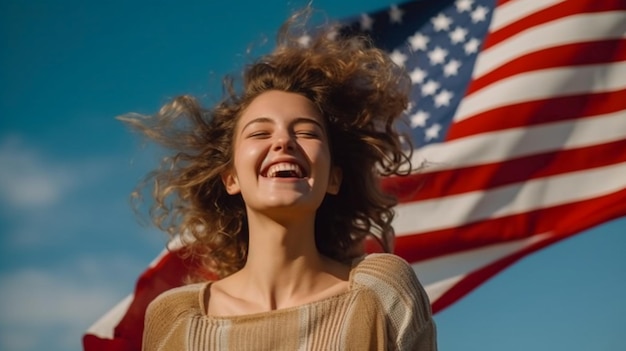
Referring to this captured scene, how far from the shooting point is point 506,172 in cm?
641

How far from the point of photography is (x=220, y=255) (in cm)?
430

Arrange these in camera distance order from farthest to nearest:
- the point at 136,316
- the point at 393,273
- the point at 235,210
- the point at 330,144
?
the point at 136,316, the point at 235,210, the point at 330,144, the point at 393,273

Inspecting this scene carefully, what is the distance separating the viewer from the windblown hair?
4.14m

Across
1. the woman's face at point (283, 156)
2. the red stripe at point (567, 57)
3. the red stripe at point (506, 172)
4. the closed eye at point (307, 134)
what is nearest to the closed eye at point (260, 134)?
the woman's face at point (283, 156)

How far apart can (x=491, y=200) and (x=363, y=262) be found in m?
2.84

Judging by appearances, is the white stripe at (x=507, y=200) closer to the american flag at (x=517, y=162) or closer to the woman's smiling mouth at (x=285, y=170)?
the american flag at (x=517, y=162)

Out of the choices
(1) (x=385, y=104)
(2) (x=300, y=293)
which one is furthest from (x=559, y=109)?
(2) (x=300, y=293)

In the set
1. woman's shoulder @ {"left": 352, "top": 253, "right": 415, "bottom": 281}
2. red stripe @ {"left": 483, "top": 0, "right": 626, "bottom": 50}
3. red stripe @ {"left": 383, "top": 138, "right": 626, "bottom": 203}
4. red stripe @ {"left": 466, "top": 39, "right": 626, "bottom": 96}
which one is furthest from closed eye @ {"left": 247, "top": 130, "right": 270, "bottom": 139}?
red stripe @ {"left": 483, "top": 0, "right": 626, "bottom": 50}

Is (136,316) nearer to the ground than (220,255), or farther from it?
farther from it

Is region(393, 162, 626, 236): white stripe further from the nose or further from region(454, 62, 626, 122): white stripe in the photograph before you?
the nose

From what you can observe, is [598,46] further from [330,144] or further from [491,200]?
[330,144]

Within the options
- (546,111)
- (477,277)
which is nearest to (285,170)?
(477,277)

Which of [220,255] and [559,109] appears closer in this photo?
[220,255]

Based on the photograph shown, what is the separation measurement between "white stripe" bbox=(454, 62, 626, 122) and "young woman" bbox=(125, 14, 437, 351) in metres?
2.11
